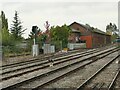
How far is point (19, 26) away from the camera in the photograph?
83.9 meters

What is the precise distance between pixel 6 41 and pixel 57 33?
18169 mm

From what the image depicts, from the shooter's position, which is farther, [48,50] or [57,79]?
[48,50]

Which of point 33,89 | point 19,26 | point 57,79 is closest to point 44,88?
point 33,89

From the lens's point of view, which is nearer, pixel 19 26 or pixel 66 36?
pixel 66 36

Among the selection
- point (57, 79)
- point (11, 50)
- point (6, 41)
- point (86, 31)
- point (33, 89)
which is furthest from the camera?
point (86, 31)

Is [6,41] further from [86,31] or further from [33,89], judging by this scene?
[86,31]

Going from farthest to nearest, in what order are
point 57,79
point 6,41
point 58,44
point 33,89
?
1. point 58,44
2. point 6,41
3. point 57,79
4. point 33,89

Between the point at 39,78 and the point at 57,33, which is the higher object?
the point at 57,33

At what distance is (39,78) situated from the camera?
1410 centimetres

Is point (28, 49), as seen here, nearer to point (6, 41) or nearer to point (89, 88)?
point (6, 41)

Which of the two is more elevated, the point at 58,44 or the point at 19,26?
the point at 19,26

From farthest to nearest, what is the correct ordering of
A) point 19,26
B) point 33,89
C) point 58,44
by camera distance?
point 19,26 < point 58,44 < point 33,89

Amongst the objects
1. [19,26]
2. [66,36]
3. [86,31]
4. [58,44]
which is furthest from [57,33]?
[86,31]

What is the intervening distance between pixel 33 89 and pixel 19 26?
7465 centimetres
